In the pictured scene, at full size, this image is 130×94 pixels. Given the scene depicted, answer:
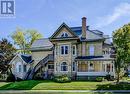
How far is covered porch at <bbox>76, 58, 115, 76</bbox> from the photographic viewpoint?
5134cm

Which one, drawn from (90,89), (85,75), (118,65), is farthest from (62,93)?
(85,75)

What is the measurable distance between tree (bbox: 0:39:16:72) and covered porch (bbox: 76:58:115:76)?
54.6 feet

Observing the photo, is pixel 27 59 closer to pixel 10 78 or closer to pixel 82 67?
pixel 10 78

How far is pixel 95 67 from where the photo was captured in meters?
52.7

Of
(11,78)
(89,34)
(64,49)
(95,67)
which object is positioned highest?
(89,34)

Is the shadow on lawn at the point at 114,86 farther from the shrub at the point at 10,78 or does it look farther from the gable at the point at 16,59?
the gable at the point at 16,59

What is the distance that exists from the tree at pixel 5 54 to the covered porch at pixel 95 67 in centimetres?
1666

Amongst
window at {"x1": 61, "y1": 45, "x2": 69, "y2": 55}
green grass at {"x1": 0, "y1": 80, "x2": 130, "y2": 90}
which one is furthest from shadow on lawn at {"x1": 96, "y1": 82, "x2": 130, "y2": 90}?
window at {"x1": 61, "y1": 45, "x2": 69, "y2": 55}

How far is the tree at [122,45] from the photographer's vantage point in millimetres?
43375

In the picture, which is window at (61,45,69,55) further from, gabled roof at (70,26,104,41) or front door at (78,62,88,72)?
front door at (78,62,88,72)

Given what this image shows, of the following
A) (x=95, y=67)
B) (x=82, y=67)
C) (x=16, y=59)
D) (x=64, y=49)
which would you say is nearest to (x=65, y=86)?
(x=95, y=67)

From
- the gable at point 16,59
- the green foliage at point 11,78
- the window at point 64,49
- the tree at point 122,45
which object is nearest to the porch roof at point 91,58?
the window at point 64,49

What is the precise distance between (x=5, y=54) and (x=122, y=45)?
2897 cm

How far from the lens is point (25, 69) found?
59.6 m
